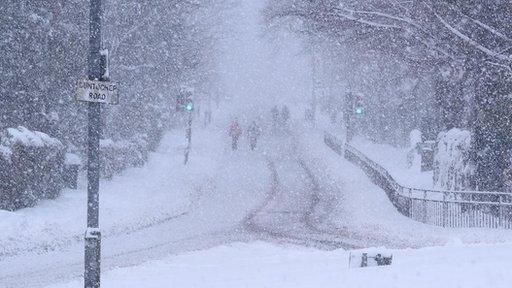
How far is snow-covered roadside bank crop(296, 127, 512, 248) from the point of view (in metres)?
16.5

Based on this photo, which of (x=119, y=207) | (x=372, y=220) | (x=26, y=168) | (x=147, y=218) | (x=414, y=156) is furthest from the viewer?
→ (x=414, y=156)

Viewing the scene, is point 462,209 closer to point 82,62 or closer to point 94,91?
point 94,91

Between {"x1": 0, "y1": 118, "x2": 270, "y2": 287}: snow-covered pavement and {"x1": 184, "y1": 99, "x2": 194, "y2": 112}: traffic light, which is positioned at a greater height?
{"x1": 184, "y1": 99, "x2": 194, "y2": 112}: traffic light

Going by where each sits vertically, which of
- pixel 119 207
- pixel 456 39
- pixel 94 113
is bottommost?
pixel 119 207

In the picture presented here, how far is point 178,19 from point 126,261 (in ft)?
57.1

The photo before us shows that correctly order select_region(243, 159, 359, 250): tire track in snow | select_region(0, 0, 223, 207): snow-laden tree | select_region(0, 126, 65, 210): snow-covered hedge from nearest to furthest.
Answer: select_region(243, 159, 359, 250): tire track in snow, select_region(0, 126, 65, 210): snow-covered hedge, select_region(0, 0, 223, 207): snow-laden tree

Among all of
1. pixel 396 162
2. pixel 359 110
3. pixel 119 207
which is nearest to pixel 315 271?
pixel 119 207

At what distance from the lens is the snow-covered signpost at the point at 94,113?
8.57 m

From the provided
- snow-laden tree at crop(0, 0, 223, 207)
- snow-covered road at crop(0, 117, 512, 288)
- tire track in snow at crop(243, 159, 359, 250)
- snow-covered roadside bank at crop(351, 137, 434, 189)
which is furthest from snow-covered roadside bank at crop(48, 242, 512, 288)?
snow-covered roadside bank at crop(351, 137, 434, 189)

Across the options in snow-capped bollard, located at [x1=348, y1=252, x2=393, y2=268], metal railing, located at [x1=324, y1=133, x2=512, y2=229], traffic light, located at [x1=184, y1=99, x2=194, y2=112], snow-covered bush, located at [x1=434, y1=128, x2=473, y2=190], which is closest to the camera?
snow-capped bollard, located at [x1=348, y1=252, x2=393, y2=268]

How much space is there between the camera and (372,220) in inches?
757

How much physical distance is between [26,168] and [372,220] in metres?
9.39

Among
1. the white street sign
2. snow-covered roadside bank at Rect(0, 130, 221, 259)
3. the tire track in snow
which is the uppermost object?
the white street sign

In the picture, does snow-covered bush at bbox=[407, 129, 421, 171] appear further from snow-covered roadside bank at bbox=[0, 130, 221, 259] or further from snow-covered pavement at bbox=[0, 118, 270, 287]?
snow-covered roadside bank at bbox=[0, 130, 221, 259]
